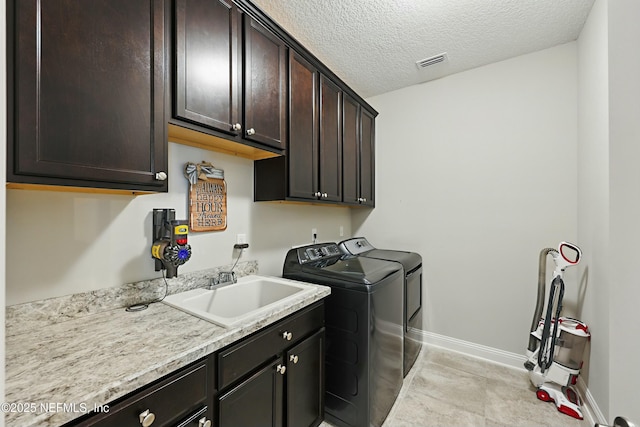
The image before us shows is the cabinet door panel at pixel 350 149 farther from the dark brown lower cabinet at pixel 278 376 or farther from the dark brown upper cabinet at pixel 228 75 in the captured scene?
the dark brown lower cabinet at pixel 278 376

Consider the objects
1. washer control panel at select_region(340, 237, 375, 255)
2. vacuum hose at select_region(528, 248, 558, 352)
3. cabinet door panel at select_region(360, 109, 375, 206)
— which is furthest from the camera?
cabinet door panel at select_region(360, 109, 375, 206)

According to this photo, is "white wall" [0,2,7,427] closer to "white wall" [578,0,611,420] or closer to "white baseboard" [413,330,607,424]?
"white wall" [578,0,611,420]

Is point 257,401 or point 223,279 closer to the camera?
point 257,401

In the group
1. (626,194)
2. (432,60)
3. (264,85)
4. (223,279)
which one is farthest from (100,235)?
(432,60)

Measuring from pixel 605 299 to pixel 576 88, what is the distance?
5.37 feet

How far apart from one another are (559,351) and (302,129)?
2418 millimetres

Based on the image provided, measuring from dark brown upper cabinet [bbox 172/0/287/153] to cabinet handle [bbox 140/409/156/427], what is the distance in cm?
107

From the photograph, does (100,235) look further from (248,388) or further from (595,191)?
(595,191)

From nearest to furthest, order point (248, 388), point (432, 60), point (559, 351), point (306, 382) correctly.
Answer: point (248, 388)
point (306, 382)
point (559, 351)
point (432, 60)

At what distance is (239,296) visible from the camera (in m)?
1.69

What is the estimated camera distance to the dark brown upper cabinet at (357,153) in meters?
2.46

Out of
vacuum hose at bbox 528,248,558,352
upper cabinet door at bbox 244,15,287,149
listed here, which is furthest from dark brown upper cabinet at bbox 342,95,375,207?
vacuum hose at bbox 528,248,558,352

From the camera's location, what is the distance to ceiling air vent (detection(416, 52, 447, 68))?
7.48 ft

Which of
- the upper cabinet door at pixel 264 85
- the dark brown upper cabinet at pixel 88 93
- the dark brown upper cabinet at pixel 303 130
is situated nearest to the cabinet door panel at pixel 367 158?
the dark brown upper cabinet at pixel 303 130
